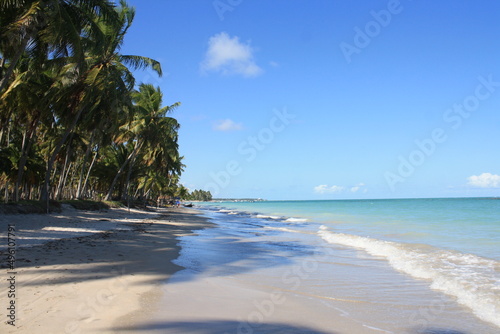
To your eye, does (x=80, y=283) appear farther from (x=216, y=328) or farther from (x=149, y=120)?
(x=149, y=120)

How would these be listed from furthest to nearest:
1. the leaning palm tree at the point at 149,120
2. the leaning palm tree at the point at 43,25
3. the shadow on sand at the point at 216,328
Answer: the leaning palm tree at the point at 149,120, the leaning palm tree at the point at 43,25, the shadow on sand at the point at 216,328

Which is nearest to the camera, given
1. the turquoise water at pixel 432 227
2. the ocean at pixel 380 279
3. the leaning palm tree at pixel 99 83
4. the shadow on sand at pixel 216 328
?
the shadow on sand at pixel 216 328

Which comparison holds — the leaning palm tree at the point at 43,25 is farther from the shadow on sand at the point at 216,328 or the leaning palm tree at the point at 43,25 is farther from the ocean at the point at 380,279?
the shadow on sand at the point at 216,328

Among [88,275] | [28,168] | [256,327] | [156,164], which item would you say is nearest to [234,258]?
[88,275]

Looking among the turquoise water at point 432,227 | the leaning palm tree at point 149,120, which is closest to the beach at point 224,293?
the turquoise water at point 432,227

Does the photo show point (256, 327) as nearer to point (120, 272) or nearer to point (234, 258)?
point (120, 272)

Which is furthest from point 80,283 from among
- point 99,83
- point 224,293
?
point 99,83

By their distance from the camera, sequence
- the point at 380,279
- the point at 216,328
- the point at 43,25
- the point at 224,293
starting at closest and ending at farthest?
the point at 216,328 → the point at 224,293 → the point at 380,279 → the point at 43,25

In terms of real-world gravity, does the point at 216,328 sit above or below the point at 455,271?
below

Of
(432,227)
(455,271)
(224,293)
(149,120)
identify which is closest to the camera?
(224,293)

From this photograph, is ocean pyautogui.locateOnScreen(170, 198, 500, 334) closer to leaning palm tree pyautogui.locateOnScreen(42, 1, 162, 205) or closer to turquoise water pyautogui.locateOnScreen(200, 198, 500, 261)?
turquoise water pyautogui.locateOnScreen(200, 198, 500, 261)

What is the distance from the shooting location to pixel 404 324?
4961 mm

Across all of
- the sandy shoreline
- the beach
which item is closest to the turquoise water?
the beach

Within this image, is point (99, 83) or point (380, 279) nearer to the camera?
point (380, 279)
